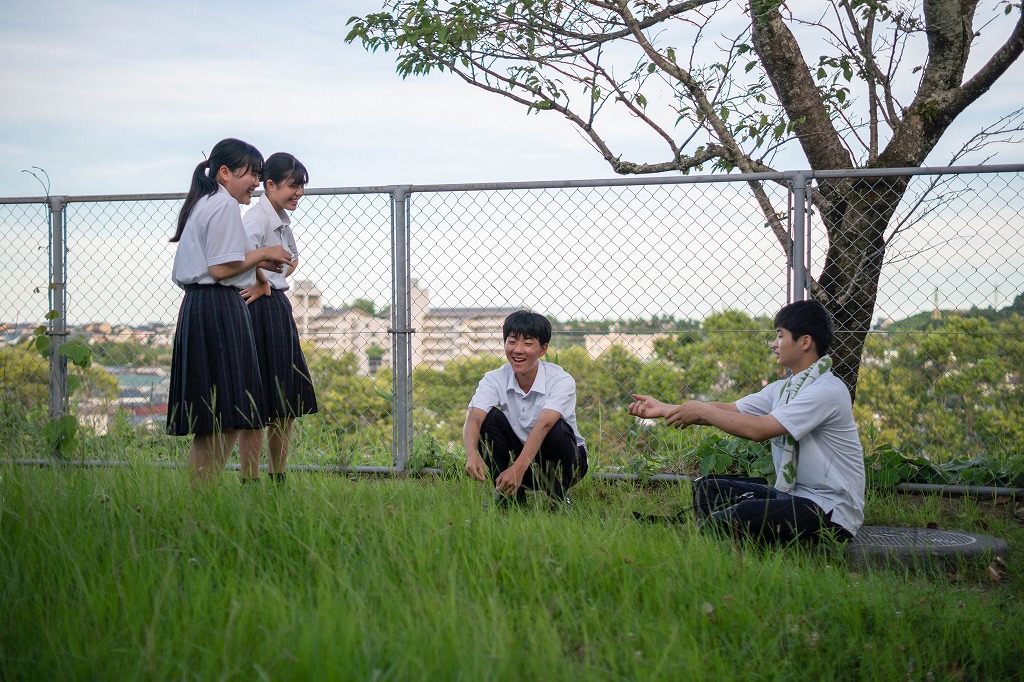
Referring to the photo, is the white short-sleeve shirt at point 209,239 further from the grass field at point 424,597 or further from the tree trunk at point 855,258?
the tree trunk at point 855,258

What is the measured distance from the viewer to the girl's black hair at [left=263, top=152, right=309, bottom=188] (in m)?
4.07

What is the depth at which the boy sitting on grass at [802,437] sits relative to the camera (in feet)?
11.0

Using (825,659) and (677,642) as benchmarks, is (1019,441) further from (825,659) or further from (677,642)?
(677,642)

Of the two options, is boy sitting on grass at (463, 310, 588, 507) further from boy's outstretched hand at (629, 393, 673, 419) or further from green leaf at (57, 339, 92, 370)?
green leaf at (57, 339, 92, 370)

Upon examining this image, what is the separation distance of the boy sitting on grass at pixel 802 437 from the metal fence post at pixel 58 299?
12.9ft

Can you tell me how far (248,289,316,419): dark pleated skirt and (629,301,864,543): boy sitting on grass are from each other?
1.62 m

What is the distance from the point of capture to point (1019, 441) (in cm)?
539

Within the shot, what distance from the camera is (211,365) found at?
3582 mm

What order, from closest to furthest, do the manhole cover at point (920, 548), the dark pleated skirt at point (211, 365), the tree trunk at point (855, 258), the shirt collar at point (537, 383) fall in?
the manhole cover at point (920, 548)
the dark pleated skirt at point (211, 365)
the shirt collar at point (537, 383)
the tree trunk at point (855, 258)

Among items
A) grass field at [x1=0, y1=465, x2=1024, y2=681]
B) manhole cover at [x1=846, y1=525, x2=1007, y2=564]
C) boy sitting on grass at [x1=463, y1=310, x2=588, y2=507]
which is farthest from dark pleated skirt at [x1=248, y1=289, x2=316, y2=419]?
manhole cover at [x1=846, y1=525, x2=1007, y2=564]

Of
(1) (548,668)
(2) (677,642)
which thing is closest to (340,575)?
(1) (548,668)

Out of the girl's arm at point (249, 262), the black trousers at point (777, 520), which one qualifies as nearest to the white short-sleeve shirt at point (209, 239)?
the girl's arm at point (249, 262)

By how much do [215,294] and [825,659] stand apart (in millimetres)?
2643

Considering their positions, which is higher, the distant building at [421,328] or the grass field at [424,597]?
the distant building at [421,328]
